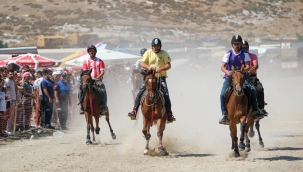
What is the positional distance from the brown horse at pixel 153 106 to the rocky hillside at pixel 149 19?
2427 inches

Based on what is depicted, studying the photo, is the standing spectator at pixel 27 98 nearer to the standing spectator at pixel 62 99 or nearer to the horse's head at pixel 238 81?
the standing spectator at pixel 62 99

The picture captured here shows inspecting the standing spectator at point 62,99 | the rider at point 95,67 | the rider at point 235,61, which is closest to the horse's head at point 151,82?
the rider at point 235,61

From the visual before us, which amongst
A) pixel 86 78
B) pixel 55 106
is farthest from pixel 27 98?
pixel 86 78

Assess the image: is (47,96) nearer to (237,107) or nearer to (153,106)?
(153,106)

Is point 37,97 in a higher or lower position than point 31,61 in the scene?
lower

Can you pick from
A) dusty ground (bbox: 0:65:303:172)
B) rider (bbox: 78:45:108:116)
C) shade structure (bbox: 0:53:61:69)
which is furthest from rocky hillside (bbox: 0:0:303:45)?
rider (bbox: 78:45:108:116)

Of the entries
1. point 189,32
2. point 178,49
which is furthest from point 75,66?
point 189,32

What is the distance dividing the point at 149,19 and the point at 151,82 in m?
78.9

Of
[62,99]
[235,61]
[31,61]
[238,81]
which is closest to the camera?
[238,81]

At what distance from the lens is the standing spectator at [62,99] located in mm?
22703

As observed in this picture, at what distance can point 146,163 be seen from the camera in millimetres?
13227

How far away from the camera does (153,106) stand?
14656 mm

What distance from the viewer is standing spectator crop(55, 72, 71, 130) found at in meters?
22.7

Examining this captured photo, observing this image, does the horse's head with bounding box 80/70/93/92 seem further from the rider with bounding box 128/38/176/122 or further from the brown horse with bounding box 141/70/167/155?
the brown horse with bounding box 141/70/167/155
